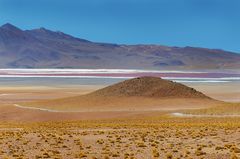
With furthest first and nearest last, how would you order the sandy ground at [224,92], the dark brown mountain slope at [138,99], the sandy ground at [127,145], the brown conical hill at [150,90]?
the sandy ground at [224,92], the brown conical hill at [150,90], the dark brown mountain slope at [138,99], the sandy ground at [127,145]

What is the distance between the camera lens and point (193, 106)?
5753 centimetres

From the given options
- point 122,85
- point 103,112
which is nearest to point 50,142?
point 103,112

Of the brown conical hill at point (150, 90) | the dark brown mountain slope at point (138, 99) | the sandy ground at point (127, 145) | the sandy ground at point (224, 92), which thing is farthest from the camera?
the sandy ground at point (224, 92)

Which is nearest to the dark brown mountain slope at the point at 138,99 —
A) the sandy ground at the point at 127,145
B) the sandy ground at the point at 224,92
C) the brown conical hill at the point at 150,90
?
the brown conical hill at the point at 150,90

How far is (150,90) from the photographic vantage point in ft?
221

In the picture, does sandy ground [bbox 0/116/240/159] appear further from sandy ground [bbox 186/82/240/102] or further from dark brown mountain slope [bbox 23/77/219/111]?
sandy ground [bbox 186/82/240/102]

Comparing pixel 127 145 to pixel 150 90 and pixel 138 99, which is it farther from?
pixel 150 90

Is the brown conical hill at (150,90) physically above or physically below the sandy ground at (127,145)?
above

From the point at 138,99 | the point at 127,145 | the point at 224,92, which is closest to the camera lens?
the point at 127,145

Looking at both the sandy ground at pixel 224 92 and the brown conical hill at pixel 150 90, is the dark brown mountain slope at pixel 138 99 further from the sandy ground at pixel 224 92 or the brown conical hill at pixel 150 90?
the sandy ground at pixel 224 92

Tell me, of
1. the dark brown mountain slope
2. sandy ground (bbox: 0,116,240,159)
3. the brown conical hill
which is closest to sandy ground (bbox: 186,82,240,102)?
the brown conical hill

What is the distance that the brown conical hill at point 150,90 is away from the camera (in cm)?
6581

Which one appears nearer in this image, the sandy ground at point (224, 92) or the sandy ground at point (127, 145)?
the sandy ground at point (127, 145)

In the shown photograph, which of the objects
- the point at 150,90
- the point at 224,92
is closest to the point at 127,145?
the point at 150,90
